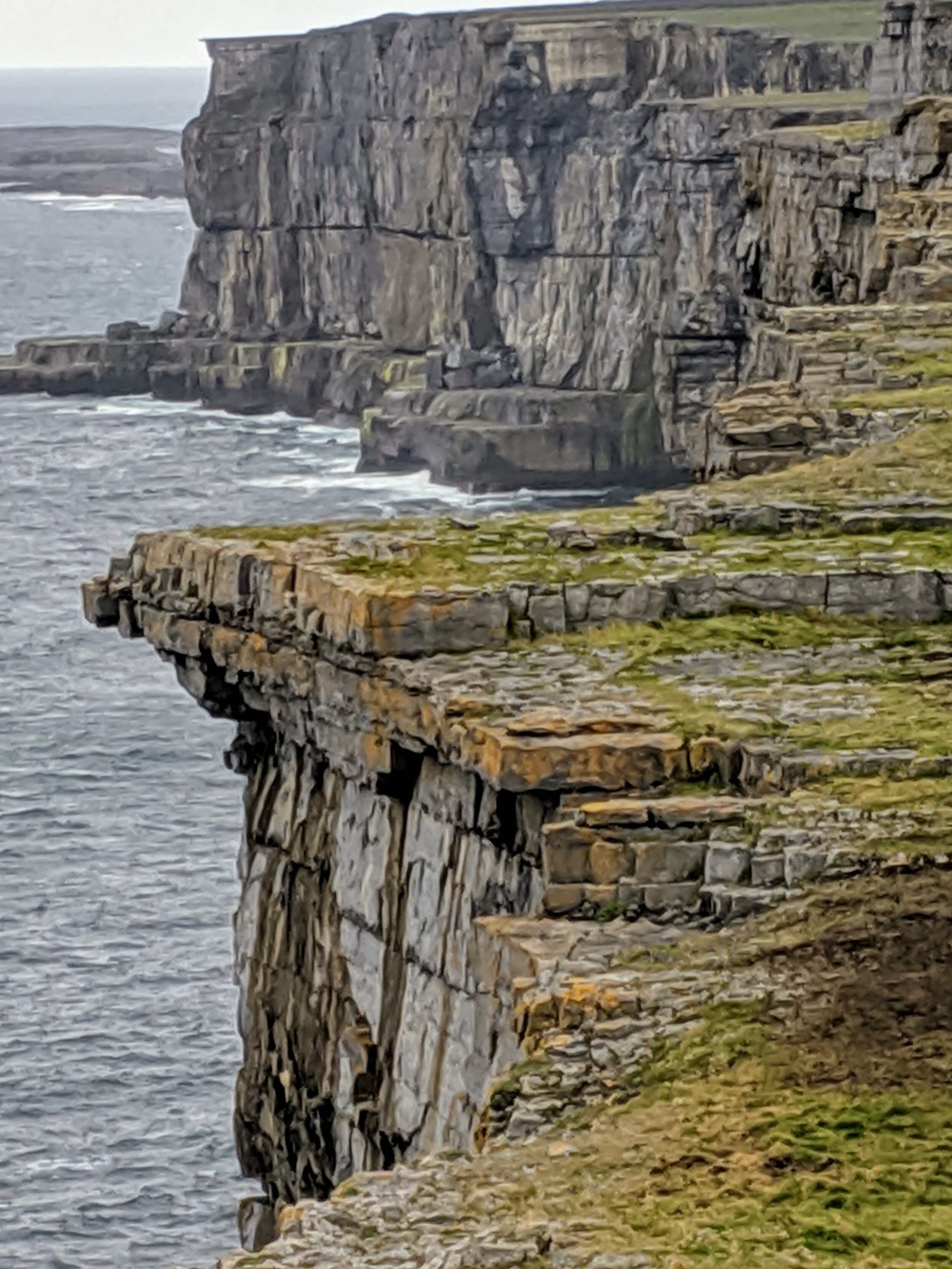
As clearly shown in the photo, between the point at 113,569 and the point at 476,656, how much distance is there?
5667 millimetres

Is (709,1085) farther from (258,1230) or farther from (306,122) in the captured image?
(306,122)

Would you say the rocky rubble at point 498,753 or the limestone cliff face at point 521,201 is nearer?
the rocky rubble at point 498,753

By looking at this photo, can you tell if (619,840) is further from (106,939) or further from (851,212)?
(106,939)

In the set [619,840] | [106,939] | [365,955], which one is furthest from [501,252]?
[619,840]

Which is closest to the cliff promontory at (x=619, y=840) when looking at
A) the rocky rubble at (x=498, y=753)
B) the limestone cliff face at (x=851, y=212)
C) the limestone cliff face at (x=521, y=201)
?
the rocky rubble at (x=498, y=753)

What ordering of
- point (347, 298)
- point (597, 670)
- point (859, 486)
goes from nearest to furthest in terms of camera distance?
point (597, 670) → point (859, 486) → point (347, 298)

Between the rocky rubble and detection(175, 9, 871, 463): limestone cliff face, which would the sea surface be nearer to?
the rocky rubble

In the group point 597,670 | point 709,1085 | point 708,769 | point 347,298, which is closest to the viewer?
point 709,1085

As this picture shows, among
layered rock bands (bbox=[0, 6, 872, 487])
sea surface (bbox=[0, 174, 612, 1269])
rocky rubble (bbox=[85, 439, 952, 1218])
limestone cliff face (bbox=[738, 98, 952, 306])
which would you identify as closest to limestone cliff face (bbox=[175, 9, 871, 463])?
layered rock bands (bbox=[0, 6, 872, 487])

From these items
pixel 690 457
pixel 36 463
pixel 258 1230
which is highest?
pixel 690 457

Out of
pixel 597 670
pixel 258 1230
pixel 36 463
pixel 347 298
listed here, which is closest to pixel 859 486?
pixel 597 670

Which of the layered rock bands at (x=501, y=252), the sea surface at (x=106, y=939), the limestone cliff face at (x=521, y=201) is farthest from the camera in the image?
the layered rock bands at (x=501, y=252)

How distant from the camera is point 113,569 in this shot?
30938mm

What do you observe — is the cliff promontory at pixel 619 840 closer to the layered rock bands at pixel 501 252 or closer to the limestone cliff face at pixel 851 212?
the limestone cliff face at pixel 851 212
